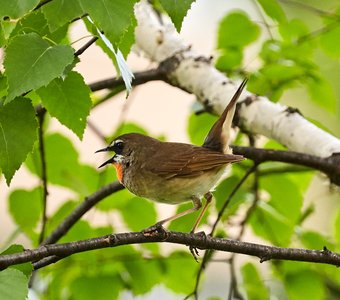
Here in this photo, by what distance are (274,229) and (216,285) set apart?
17.8 feet

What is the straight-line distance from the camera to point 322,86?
4336mm

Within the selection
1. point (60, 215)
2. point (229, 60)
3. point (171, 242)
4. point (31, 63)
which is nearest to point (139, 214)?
point (60, 215)

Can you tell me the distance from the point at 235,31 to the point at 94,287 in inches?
57.6

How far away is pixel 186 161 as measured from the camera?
3.59 meters

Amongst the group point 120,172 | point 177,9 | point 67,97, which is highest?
point 177,9

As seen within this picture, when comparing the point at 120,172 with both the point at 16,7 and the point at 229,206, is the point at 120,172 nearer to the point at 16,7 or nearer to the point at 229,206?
the point at 229,206

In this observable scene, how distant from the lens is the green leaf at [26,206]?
13.2 ft

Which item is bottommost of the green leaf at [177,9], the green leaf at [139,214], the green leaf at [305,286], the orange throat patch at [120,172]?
the green leaf at [305,286]

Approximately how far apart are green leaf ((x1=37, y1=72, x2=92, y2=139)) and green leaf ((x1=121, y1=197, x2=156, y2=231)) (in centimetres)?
140

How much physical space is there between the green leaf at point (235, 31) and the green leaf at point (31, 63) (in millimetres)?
2122

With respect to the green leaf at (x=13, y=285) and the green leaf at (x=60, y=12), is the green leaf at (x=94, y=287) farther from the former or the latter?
the green leaf at (x=60, y=12)

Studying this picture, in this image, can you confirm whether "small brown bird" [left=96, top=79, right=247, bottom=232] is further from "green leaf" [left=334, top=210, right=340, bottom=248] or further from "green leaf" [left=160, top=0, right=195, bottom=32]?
"green leaf" [left=160, top=0, right=195, bottom=32]

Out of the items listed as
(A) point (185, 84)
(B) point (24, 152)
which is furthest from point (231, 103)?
(B) point (24, 152)

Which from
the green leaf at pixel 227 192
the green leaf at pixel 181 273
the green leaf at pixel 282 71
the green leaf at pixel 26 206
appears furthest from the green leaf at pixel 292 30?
the green leaf at pixel 26 206
